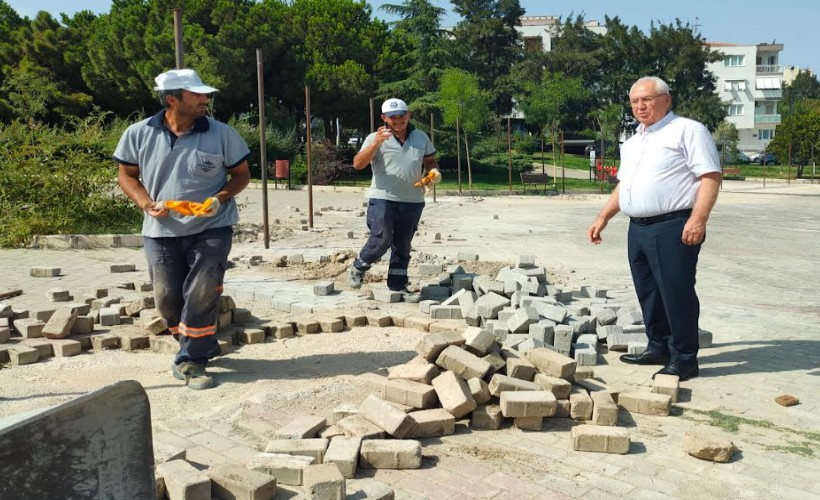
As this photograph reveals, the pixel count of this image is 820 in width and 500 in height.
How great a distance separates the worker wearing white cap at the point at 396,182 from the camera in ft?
23.9

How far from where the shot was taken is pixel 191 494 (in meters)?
2.98

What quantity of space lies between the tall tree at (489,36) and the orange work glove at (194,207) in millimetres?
53738

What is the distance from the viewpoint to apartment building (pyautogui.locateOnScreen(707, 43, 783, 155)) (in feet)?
273

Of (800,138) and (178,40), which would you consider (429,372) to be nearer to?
(178,40)

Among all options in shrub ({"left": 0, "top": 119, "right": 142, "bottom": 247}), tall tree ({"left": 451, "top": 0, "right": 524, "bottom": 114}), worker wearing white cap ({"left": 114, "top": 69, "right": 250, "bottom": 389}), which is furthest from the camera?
tall tree ({"left": 451, "top": 0, "right": 524, "bottom": 114})

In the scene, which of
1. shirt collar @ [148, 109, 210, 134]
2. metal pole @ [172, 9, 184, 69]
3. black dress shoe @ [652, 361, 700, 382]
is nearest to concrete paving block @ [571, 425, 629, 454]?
black dress shoe @ [652, 361, 700, 382]

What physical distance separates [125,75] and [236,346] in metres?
30.8

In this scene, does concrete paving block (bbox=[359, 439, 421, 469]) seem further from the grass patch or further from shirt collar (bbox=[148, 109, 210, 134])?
shirt collar (bbox=[148, 109, 210, 134])

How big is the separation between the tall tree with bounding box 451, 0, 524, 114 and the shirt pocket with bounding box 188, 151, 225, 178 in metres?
53.5

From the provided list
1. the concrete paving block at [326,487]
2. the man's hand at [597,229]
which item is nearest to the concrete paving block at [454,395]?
the concrete paving block at [326,487]

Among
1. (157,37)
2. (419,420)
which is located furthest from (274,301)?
(157,37)

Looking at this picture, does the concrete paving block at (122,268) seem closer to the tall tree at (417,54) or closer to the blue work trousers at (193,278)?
the blue work trousers at (193,278)

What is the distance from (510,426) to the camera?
14.0 ft

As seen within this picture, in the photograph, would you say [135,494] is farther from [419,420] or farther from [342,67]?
[342,67]
